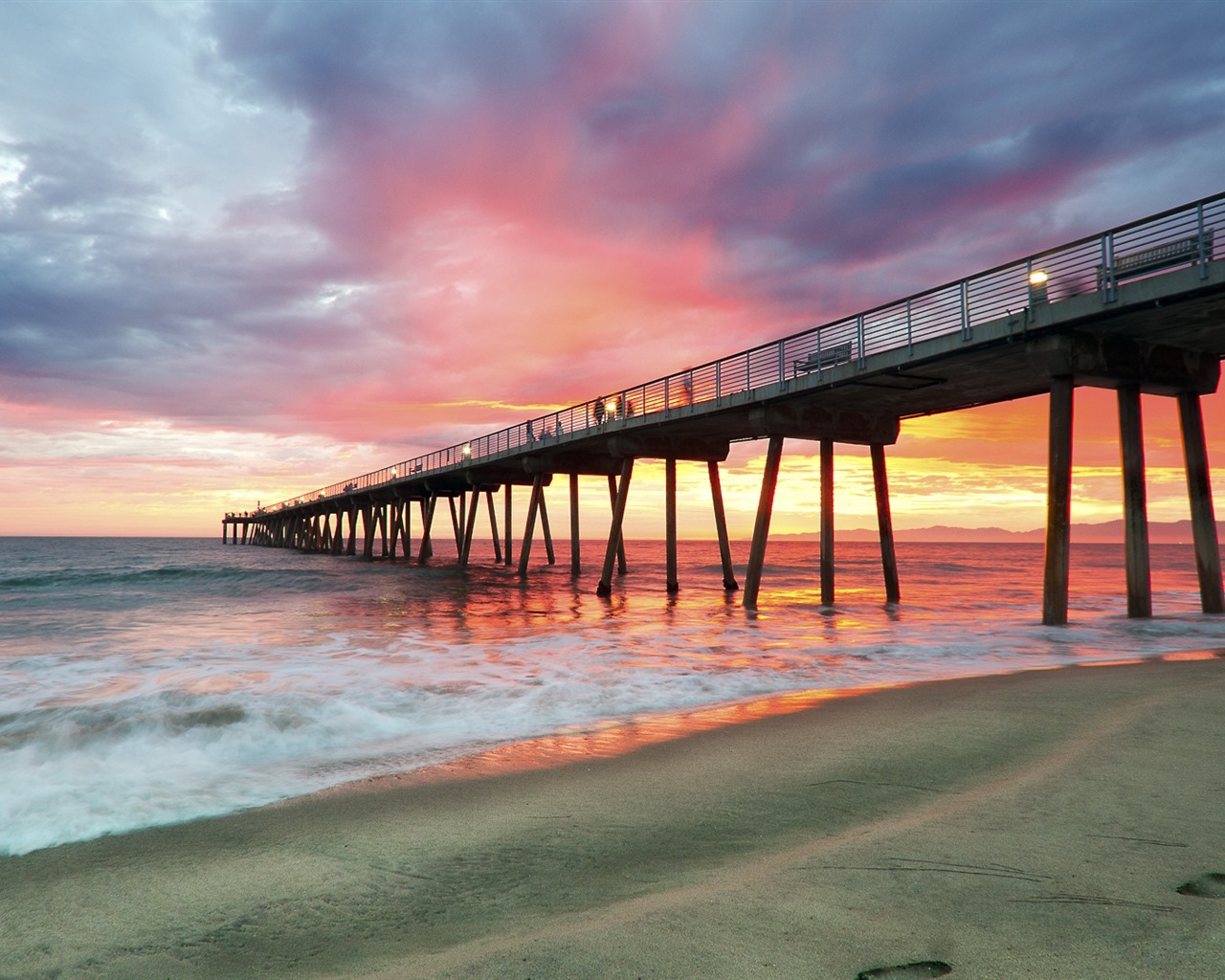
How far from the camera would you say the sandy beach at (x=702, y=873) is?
92.0 inches

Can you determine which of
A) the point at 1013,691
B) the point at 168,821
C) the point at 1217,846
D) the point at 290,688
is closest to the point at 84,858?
the point at 168,821

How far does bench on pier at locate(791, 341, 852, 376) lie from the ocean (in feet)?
19.8

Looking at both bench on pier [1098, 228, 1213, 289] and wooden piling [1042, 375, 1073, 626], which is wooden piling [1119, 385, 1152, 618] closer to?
wooden piling [1042, 375, 1073, 626]

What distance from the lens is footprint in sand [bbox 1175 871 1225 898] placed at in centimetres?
260

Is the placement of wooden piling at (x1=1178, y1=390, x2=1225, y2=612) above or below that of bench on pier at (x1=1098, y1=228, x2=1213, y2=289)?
below

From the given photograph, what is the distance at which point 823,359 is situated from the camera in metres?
16.4

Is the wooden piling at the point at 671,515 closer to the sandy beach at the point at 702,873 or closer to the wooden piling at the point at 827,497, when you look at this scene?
the wooden piling at the point at 827,497

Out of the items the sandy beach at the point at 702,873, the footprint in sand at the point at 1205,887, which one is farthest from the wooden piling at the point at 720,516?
the footprint in sand at the point at 1205,887

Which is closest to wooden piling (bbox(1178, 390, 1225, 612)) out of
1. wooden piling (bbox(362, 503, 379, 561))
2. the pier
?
the pier

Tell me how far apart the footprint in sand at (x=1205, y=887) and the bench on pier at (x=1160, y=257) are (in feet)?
36.4

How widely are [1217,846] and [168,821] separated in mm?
5681

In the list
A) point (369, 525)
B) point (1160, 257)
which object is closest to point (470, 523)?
point (369, 525)

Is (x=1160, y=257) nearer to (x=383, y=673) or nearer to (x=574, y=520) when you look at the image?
(x=383, y=673)

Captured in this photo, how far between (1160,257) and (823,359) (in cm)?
664
